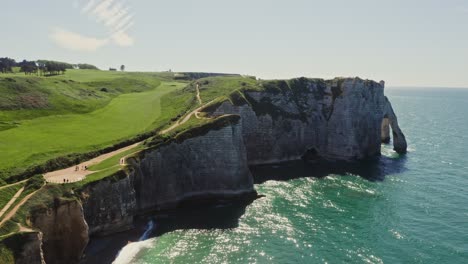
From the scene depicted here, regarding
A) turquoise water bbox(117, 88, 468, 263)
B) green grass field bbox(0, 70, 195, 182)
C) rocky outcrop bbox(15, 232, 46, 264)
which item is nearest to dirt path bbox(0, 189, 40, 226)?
rocky outcrop bbox(15, 232, 46, 264)

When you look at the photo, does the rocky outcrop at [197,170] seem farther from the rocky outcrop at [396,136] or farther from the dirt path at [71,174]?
the rocky outcrop at [396,136]

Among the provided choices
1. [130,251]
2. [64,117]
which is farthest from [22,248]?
[64,117]

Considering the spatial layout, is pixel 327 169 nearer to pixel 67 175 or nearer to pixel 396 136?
pixel 396 136

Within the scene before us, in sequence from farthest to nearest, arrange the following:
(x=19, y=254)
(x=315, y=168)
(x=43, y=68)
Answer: (x=43, y=68) < (x=315, y=168) < (x=19, y=254)

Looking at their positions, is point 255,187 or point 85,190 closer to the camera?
point 85,190

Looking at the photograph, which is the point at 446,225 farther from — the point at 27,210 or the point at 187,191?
the point at 27,210

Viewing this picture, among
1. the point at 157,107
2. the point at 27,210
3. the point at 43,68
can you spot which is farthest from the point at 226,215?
the point at 43,68

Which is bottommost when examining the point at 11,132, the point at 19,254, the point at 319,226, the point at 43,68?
the point at 319,226

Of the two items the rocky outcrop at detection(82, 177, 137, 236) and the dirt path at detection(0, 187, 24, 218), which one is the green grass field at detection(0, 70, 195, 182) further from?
the rocky outcrop at detection(82, 177, 137, 236)
